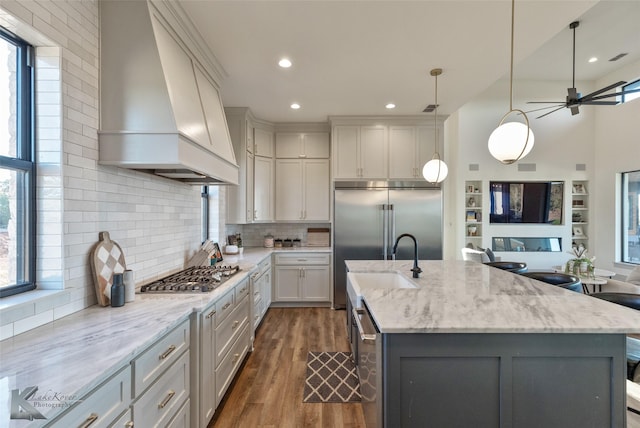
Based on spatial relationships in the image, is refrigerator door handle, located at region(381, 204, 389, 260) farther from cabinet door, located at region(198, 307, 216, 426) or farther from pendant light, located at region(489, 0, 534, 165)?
cabinet door, located at region(198, 307, 216, 426)

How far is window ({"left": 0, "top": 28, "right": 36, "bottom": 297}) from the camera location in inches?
50.4

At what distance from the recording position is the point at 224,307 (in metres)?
2.05

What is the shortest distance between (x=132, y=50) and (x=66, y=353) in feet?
5.44

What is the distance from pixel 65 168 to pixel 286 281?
3.16m

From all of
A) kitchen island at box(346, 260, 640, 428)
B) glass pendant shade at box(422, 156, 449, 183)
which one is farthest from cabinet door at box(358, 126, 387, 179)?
kitchen island at box(346, 260, 640, 428)

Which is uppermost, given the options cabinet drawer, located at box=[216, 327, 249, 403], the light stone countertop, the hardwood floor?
the light stone countertop

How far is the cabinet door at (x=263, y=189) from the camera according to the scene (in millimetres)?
4312

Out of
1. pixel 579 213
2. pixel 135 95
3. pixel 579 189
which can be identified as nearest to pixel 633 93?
pixel 579 189

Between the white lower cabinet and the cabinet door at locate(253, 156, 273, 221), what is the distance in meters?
0.69

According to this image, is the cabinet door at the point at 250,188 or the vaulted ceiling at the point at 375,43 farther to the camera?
the cabinet door at the point at 250,188

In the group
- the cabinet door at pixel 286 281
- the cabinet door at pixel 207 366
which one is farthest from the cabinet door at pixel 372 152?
the cabinet door at pixel 207 366

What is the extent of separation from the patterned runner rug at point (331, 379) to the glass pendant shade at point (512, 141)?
211 cm

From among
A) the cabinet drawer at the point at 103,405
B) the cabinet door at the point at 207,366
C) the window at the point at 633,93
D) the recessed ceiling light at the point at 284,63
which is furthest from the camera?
the window at the point at 633,93

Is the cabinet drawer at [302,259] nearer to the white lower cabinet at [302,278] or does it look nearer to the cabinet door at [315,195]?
the white lower cabinet at [302,278]
